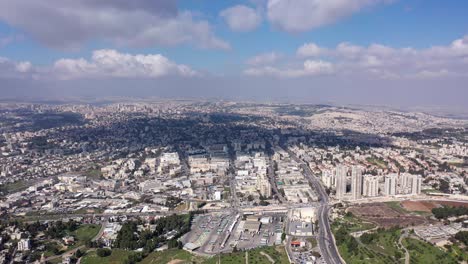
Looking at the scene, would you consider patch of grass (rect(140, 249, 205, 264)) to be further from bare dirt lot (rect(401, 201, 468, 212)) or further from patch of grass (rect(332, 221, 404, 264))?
bare dirt lot (rect(401, 201, 468, 212))

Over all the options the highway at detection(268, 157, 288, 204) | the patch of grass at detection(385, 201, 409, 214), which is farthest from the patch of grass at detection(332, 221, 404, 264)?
the highway at detection(268, 157, 288, 204)

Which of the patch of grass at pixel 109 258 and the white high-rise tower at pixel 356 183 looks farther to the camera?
the white high-rise tower at pixel 356 183

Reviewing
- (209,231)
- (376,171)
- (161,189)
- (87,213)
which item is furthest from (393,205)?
(87,213)

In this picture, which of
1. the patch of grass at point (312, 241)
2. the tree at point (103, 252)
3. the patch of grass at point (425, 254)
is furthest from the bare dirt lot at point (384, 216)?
the tree at point (103, 252)

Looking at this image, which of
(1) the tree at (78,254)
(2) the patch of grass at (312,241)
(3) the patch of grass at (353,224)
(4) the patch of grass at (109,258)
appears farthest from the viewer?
(3) the patch of grass at (353,224)

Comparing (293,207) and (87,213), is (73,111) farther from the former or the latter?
(293,207)

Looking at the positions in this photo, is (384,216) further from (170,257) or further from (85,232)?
(85,232)

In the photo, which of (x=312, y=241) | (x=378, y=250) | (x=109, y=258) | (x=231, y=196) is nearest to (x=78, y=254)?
(x=109, y=258)

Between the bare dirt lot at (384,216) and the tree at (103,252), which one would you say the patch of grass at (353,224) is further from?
the tree at (103,252)
